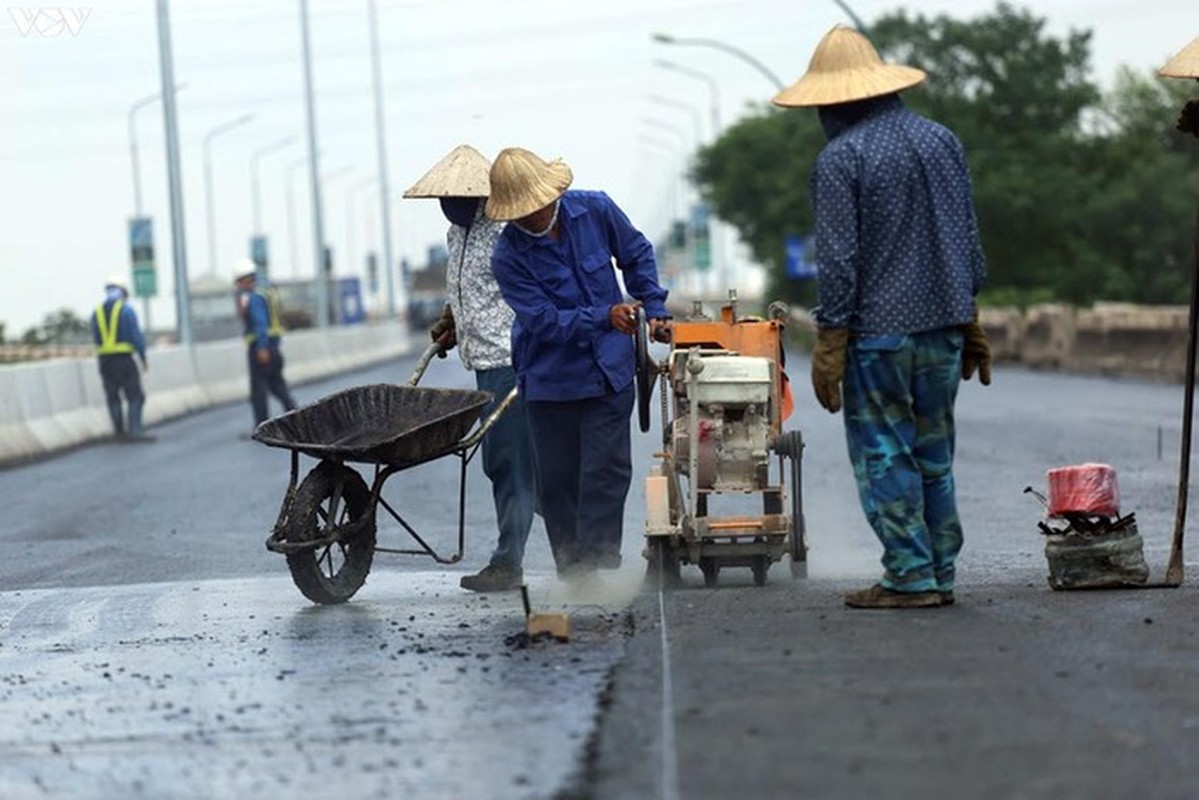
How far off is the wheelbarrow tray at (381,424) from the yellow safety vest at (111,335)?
19366 mm

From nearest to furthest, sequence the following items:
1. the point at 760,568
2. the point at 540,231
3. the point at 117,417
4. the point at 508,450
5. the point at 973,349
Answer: the point at 973,349 < the point at 760,568 < the point at 540,231 < the point at 508,450 < the point at 117,417

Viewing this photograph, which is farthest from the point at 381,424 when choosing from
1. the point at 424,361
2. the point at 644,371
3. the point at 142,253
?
the point at 142,253

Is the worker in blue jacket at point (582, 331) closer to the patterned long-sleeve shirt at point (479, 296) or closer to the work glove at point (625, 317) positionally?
the work glove at point (625, 317)

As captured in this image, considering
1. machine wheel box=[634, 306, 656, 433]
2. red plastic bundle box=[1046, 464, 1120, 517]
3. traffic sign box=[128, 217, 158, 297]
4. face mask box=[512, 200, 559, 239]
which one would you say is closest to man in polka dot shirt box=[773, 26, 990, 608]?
red plastic bundle box=[1046, 464, 1120, 517]

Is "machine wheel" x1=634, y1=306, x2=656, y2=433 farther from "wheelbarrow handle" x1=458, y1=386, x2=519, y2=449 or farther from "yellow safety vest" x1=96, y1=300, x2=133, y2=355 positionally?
"yellow safety vest" x1=96, y1=300, x2=133, y2=355

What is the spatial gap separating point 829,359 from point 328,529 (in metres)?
2.53

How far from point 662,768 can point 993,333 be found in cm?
4285

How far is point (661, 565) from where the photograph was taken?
1113cm

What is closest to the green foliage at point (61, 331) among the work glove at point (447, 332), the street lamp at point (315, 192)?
the street lamp at point (315, 192)

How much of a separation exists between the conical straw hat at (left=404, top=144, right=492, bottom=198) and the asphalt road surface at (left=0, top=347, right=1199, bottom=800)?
164 cm

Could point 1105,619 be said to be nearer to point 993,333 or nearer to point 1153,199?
point 993,333

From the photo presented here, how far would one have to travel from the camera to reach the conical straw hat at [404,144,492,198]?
11.7 meters

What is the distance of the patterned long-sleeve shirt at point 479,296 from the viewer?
39.3 ft

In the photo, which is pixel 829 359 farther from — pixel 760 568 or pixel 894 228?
pixel 760 568
